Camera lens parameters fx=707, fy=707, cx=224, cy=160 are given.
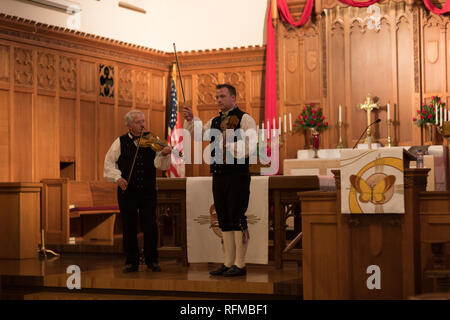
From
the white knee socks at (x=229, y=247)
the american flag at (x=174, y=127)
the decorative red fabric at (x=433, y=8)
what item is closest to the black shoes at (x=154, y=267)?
the white knee socks at (x=229, y=247)

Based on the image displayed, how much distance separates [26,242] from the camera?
9344mm

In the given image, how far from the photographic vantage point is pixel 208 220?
293 inches

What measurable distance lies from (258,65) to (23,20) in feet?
14.7

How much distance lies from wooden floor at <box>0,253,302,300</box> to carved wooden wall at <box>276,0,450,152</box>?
527 centimetres

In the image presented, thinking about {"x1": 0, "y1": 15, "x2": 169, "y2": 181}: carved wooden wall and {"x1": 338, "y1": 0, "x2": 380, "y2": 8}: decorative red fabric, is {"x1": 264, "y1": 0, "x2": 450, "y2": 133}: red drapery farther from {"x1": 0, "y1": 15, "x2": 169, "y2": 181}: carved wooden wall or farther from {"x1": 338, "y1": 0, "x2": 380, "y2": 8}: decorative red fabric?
{"x1": 0, "y1": 15, "x2": 169, "y2": 181}: carved wooden wall

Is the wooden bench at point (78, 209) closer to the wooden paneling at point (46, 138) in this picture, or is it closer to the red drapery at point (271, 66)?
the wooden paneling at point (46, 138)

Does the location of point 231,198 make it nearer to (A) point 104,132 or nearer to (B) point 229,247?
(B) point 229,247

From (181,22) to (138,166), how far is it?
799 cm

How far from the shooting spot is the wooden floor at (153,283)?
6.05m

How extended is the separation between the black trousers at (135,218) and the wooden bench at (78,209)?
3226 millimetres

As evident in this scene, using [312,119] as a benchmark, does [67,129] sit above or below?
below

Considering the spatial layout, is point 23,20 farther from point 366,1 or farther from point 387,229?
point 387,229

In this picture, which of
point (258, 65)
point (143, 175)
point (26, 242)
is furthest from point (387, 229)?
point (258, 65)

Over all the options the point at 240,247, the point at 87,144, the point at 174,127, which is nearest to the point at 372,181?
the point at 240,247
